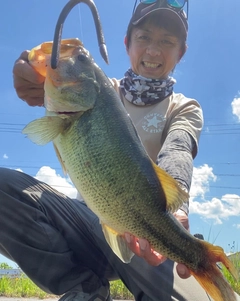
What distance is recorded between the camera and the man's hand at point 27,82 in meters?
2.30

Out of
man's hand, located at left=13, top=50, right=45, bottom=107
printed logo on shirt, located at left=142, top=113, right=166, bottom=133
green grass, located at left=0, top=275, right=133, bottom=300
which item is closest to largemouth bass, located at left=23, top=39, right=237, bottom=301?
man's hand, located at left=13, top=50, right=45, bottom=107

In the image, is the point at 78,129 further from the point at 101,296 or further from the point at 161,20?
the point at 161,20

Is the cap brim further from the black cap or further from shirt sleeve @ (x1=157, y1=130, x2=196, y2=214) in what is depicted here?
shirt sleeve @ (x1=157, y1=130, x2=196, y2=214)

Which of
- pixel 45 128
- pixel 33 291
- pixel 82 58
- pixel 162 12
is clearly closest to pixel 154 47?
pixel 162 12

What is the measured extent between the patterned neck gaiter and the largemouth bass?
1.30 m

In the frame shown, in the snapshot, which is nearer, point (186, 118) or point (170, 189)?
point (170, 189)

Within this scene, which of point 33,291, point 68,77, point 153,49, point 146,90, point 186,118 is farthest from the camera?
point 33,291

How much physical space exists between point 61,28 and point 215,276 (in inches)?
57.4

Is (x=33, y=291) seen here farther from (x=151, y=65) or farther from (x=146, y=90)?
(x=151, y=65)

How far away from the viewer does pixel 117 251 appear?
1.98 meters

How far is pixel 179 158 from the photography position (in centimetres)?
245

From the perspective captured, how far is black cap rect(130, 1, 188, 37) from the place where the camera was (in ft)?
10.6

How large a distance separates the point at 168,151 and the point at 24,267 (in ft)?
3.94

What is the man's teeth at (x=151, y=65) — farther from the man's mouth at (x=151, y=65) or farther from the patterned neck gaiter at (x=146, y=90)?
the patterned neck gaiter at (x=146, y=90)
